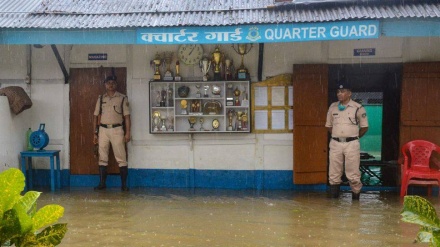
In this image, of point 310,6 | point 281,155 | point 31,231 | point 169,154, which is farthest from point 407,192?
point 31,231

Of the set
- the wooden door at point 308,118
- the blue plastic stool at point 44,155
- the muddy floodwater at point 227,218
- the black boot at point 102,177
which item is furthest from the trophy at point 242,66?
the blue plastic stool at point 44,155

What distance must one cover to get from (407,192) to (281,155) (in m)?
2.11

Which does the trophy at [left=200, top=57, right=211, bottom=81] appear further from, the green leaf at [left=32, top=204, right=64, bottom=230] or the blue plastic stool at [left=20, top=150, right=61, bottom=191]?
the green leaf at [left=32, top=204, right=64, bottom=230]

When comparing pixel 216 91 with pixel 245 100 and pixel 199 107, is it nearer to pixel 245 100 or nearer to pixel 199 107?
pixel 199 107

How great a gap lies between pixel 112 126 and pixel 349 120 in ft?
12.8

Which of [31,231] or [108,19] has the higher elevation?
[108,19]

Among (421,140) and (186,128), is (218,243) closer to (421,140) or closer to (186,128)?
(186,128)

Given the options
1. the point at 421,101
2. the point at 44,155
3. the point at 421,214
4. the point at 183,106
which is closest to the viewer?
the point at 421,214

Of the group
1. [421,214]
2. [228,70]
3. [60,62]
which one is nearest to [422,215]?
[421,214]

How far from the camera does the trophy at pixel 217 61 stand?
326 inches

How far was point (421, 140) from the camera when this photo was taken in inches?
312

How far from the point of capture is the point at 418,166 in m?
7.76

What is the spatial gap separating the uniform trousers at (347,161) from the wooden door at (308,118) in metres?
0.49

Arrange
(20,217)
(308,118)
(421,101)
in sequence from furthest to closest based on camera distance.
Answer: (308,118) → (421,101) → (20,217)
